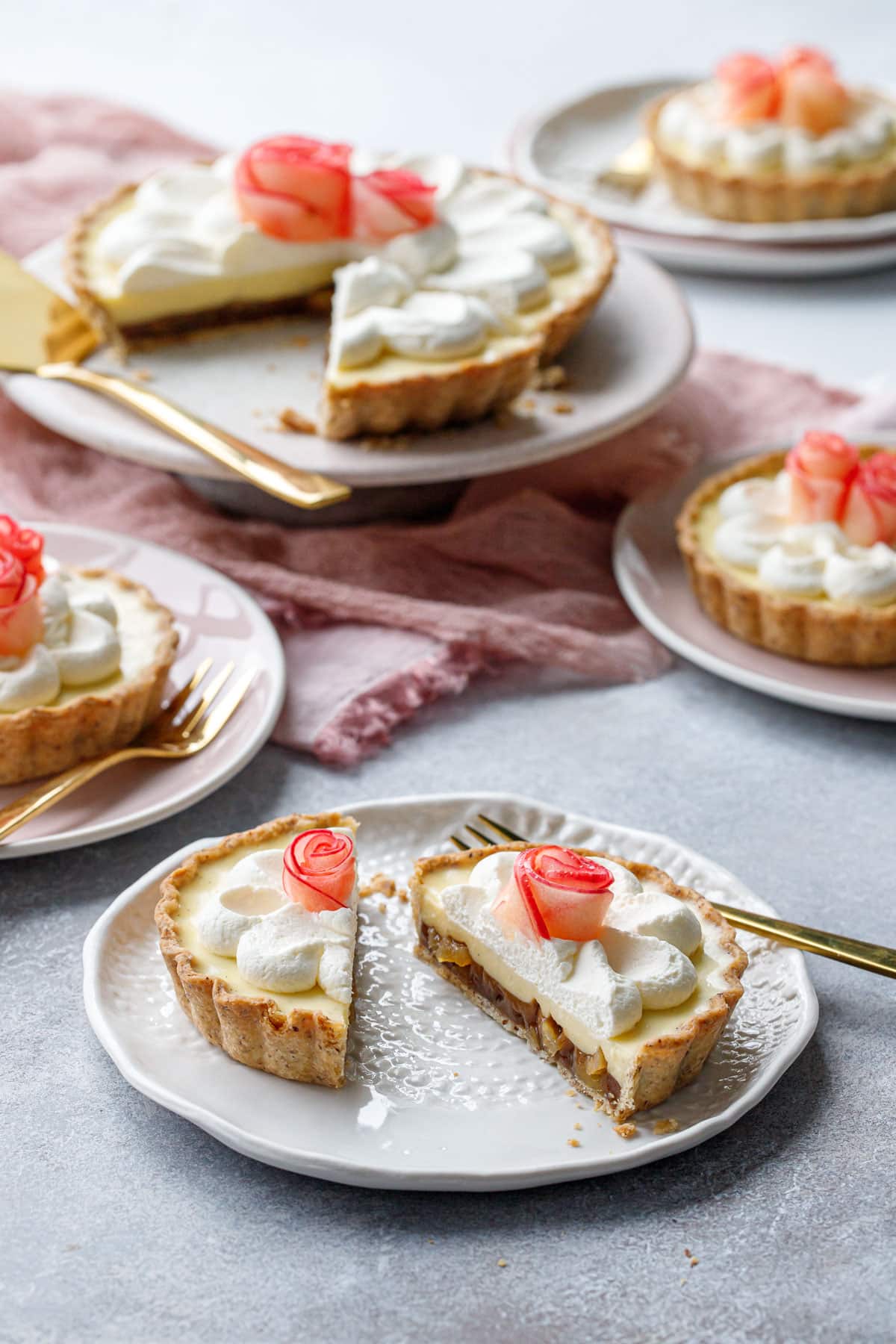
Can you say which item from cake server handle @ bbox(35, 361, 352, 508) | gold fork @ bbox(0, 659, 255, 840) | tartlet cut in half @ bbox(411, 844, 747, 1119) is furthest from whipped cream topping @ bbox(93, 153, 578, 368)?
tartlet cut in half @ bbox(411, 844, 747, 1119)

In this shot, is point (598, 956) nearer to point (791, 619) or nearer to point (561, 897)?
point (561, 897)

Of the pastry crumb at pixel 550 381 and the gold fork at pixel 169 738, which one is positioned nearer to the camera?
the gold fork at pixel 169 738

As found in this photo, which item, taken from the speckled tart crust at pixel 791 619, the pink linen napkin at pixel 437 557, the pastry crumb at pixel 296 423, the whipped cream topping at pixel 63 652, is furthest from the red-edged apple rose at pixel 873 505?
the whipped cream topping at pixel 63 652

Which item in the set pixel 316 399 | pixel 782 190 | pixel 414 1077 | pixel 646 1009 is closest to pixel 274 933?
pixel 414 1077

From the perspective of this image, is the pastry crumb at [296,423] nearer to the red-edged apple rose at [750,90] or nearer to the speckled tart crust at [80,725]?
the speckled tart crust at [80,725]

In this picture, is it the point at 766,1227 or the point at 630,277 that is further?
the point at 630,277

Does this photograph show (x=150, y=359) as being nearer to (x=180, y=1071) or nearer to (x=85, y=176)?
(x=85, y=176)

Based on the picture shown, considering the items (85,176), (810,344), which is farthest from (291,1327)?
(85,176)
